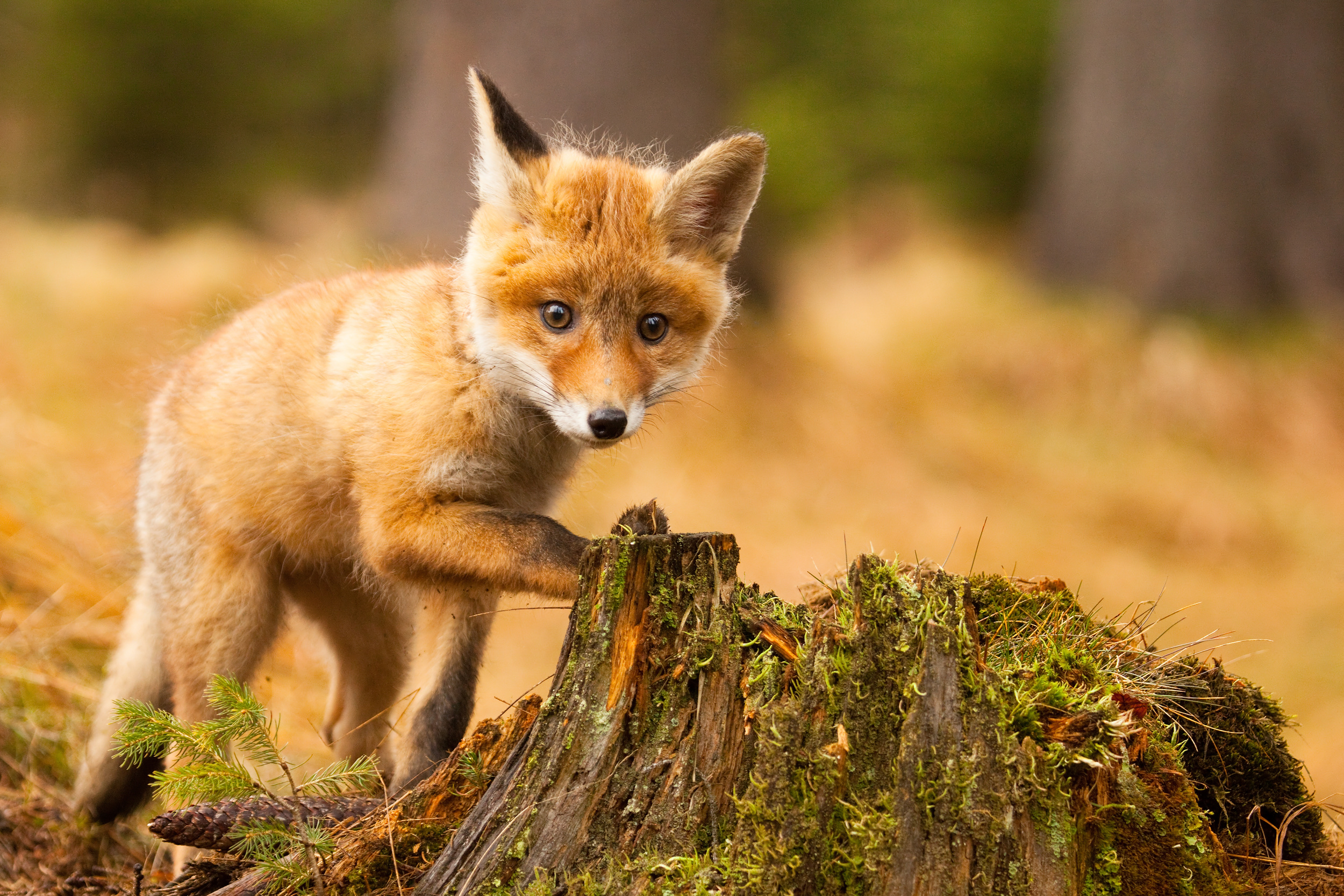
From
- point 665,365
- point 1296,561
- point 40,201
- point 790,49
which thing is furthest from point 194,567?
point 790,49

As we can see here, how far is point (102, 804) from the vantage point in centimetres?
382

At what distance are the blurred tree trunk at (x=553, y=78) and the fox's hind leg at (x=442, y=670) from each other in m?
5.10

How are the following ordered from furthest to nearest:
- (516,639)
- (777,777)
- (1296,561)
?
(1296,561) < (516,639) < (777,777)

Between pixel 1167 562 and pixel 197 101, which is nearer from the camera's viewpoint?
pixel 1167 562

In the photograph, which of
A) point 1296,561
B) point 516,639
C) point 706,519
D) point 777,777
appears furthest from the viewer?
point 1296,561

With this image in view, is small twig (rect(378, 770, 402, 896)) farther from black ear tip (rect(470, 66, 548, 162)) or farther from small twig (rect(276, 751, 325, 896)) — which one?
black ear tip (rect(470, 66, 548, 162))

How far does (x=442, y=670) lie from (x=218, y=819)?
1.01 m

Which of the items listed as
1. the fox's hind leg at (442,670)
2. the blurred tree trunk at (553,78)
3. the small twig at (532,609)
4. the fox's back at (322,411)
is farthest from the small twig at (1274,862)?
the blurred tree trunk at (553,78)

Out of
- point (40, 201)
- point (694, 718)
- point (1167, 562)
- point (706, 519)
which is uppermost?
point (40, 201)

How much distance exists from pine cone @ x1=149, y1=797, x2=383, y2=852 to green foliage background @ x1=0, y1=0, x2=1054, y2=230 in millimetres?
11247

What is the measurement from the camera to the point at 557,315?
3.44 m

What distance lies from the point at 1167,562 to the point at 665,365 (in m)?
6.36

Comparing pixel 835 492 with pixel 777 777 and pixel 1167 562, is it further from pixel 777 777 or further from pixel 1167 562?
pixel 777 777

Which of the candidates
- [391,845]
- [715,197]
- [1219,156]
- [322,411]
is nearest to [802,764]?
[391,845]
